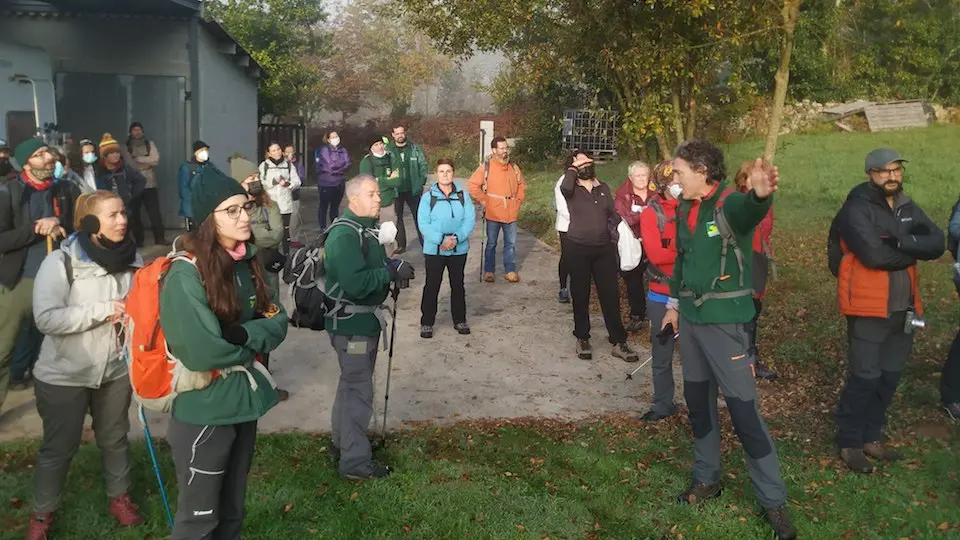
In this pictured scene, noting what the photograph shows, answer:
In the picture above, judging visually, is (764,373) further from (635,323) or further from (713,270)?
(713,270)

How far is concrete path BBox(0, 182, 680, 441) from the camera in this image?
6.35 metres

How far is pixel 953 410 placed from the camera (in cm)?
611

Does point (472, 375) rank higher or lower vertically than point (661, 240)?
lower

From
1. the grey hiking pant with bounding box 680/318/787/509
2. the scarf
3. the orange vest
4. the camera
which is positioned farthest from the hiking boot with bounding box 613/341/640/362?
the scarf

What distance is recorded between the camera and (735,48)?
434 inches

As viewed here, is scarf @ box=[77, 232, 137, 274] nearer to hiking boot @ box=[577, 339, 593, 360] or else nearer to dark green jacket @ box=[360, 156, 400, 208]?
hiking boot @ box=[577, 339, 593, 360]

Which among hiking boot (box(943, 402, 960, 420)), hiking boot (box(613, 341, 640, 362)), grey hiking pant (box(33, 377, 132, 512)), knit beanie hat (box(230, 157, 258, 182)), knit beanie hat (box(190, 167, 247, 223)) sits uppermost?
knit beanie hat (box(190, 167, 247, 223))

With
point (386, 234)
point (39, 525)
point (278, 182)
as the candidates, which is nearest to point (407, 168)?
point (278, 182)

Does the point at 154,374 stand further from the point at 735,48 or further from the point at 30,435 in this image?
the point at 735,48

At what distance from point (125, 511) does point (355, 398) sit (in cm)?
137

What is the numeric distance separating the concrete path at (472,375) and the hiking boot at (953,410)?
217 centimetres

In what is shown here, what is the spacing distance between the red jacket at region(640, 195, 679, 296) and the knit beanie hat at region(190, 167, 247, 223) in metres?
3.51

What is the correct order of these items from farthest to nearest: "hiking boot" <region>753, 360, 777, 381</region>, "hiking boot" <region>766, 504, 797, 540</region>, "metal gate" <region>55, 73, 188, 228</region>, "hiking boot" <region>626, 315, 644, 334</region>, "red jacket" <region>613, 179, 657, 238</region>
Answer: "metal gate" <region>55, 73, 188, 228</region> → "hiking boot" <region>626, 315, 644, 334</region> → "red jacket" <region>613, 179, 657, 238</region> → "hiking boot" <region>753, 360, 777, 381</region> → "hiking boot" <region>766, 504, 797, 540</region>

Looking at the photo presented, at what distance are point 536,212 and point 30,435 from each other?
12563 mm
